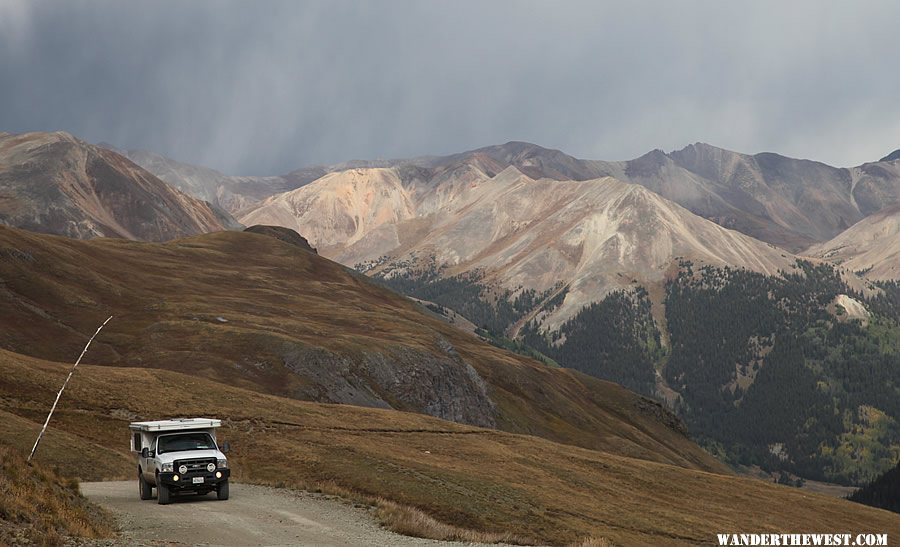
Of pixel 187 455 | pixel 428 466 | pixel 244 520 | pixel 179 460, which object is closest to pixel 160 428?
pixel 187 455

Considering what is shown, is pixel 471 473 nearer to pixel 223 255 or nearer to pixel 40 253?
pixel 40 253

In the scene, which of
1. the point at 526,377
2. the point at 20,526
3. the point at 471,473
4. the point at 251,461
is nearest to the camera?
the point at 20,526

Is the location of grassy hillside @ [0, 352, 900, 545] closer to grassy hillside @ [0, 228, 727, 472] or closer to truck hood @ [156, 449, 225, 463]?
truck hood @ [156, 449, 225, 463]

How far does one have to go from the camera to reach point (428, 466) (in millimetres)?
52812

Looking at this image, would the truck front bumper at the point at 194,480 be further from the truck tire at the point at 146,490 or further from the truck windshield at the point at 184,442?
the truck tire at the point at 146,490

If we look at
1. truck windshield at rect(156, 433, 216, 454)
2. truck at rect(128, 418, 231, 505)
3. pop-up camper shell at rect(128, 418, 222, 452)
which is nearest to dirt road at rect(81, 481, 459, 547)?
truck at rect(128, 418, 231, 505)

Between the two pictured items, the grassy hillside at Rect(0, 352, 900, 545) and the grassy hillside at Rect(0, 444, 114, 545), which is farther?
the grassy hillside at Rect(0, 352, 900, 545)

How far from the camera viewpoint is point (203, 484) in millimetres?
32688

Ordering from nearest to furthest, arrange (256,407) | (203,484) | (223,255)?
1. (203,484)
2. (256,407)
3. (223,255)

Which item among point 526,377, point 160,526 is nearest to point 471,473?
point 160,526

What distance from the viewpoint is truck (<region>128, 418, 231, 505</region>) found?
3219 cm

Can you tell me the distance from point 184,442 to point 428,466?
73.3 ft

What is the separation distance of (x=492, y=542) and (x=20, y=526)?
1858 cm

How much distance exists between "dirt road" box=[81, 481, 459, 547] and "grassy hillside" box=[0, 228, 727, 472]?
58304mm
